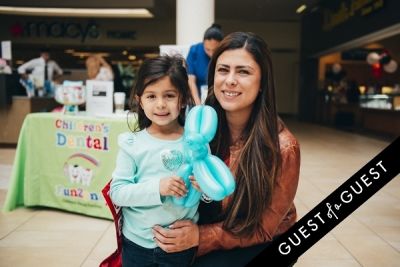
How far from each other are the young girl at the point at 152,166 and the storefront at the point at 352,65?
754 centimetres

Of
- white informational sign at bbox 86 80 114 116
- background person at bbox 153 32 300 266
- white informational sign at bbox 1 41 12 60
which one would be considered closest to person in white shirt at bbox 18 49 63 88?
white informational sign at bbox 1 41 12 60

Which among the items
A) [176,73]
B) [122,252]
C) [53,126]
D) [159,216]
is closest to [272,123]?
[176,73]

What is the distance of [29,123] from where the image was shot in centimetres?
339

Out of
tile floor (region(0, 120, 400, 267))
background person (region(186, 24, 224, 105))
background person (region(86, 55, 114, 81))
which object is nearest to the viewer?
tile floor (region(0, 120, 400, 267))

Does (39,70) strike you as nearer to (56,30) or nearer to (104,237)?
(104,237)

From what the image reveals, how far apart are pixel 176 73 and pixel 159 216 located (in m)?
0.46

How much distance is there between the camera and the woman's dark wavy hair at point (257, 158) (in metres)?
1.27

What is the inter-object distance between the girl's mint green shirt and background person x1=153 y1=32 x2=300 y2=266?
41 mm

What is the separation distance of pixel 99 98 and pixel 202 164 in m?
2.50

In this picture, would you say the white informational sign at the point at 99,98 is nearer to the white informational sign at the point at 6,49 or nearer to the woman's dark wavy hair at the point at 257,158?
the woman's dark wavy hair at the point at 257,158

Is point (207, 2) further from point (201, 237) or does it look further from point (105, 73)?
point (201, 237)

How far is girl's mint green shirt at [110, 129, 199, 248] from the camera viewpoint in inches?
48.1

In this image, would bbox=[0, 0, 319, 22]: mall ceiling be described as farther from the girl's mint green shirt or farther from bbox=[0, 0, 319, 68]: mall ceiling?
the girl's mint green shirt

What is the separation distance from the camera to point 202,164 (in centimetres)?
104
